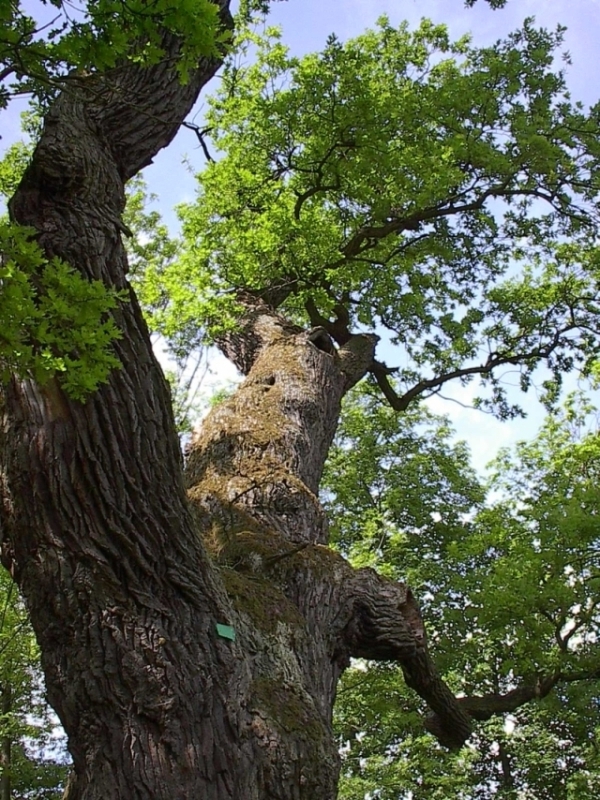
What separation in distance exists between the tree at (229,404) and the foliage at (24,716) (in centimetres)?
629

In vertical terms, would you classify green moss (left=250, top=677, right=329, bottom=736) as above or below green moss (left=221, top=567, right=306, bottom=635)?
below

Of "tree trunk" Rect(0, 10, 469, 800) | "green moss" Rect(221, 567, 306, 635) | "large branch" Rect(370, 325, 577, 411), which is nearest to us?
"tree trunk" Rect(0, 10, 469, 800)

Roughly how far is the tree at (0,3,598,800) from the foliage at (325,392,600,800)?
1.63m

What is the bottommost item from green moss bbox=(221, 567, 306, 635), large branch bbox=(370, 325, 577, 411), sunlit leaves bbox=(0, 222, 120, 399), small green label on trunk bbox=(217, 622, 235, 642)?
small green label on trunk bbox=(217, 622, 235, 642)

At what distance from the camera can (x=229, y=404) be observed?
5902mm

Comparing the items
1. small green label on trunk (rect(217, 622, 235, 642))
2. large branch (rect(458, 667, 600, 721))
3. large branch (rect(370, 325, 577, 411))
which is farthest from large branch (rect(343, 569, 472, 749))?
large branch (rect(370, 325, 577, 411))

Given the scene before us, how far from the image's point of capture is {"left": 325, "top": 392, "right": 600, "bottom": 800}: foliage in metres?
7.68

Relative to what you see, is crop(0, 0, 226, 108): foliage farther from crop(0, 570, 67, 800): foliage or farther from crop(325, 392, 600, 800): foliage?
crop(0, 570, 67, 800): foliage

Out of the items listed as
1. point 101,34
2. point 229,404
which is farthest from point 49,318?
point 229,404

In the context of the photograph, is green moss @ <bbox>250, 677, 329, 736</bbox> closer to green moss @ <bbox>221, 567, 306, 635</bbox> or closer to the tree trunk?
the tree trunk

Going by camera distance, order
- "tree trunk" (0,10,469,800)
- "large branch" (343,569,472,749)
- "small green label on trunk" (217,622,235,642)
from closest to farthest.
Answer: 1. "tree trunk" (0,10,469,800)
2. "small green label on trunk" (217,622,235,642)
3. "large branch" (343,569,472,749)

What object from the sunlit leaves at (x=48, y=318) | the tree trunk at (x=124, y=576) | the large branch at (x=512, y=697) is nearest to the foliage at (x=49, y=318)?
the sunlit leaves at (x=48, y=318)

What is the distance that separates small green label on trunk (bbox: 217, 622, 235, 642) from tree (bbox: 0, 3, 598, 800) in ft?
0.11

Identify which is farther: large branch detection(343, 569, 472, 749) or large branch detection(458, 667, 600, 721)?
large branch detection(458, 667, 600, 721)
